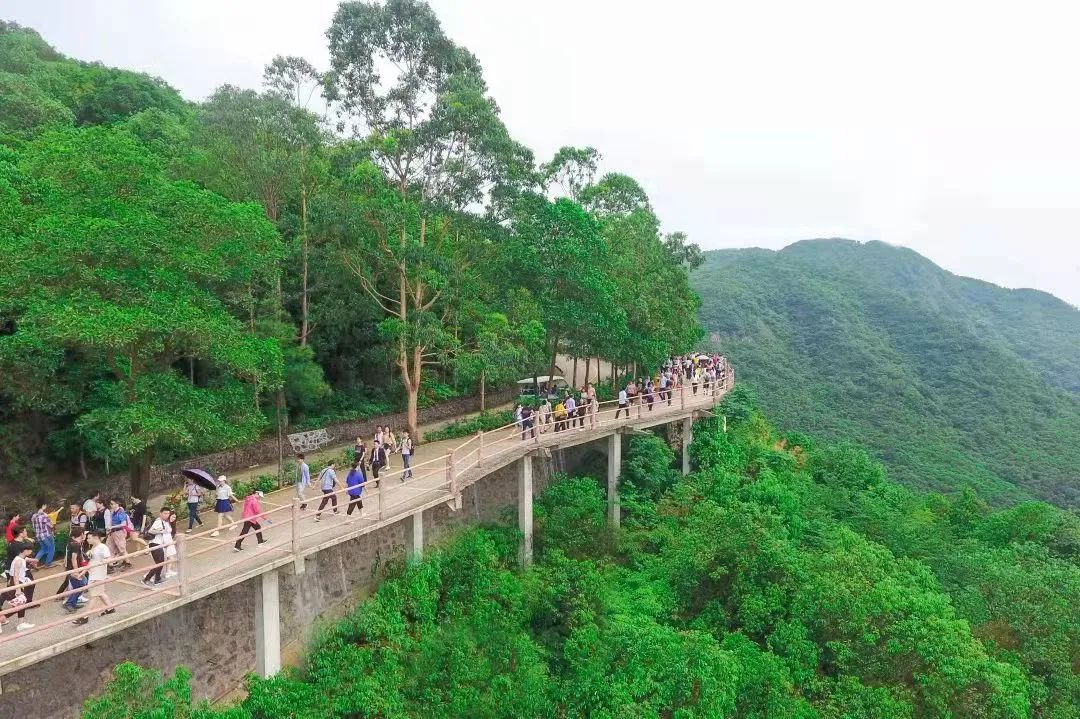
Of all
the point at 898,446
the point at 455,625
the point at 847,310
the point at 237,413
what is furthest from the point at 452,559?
the point at 847,310

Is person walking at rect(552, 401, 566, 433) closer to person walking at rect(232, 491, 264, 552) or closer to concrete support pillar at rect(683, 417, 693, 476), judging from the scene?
concrete support pillar at rect(683, 417, 693, 476)

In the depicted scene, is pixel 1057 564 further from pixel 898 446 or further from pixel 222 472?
pixel 898 446

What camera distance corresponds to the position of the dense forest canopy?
12164 mm

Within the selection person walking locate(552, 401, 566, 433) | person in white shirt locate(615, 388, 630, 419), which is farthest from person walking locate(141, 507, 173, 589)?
person in white shirt locate(615, 388, 630, 419)

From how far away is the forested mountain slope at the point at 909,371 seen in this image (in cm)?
4956

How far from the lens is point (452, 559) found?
51.3 feet

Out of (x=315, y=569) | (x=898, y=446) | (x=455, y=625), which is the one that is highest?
(x=315, y=569)

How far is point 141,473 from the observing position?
13.6 metres

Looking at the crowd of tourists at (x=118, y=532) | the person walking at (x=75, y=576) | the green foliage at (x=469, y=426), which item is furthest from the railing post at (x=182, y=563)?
the green foliage at (x=469, y=426)

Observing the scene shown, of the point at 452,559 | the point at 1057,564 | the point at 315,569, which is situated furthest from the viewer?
the point at 1057,564

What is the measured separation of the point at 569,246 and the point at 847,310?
70.8 m

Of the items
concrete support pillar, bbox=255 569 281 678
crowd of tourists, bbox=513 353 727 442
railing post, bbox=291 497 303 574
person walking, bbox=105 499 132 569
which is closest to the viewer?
person walking, bbox=105 499 132 569

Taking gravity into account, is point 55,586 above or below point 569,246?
below

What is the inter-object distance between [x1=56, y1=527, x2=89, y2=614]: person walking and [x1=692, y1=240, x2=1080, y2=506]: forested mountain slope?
4718 cm
